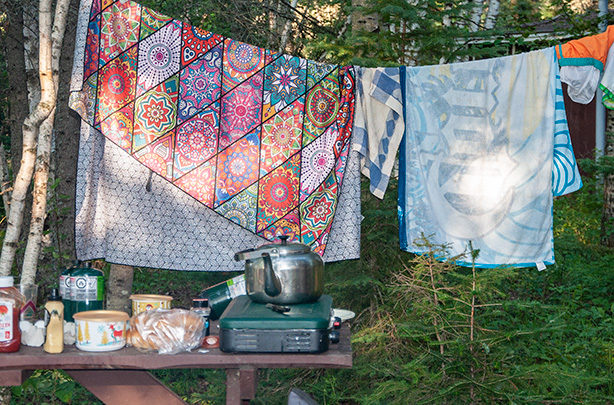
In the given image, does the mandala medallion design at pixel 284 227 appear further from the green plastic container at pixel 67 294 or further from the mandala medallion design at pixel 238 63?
the green plastic container at pixel 67 294

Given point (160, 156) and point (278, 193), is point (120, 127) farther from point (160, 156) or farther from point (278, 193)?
point (278, 193)

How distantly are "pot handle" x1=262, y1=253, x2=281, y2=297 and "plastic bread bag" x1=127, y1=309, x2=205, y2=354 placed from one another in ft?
0.92

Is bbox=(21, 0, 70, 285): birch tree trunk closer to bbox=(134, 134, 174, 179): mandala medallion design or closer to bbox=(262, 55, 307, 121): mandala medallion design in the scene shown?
bbox=(134, 134, 174, 179): mandala medallion design

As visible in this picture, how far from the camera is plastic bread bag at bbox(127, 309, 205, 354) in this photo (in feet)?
7.92

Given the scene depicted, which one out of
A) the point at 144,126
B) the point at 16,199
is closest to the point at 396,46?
the point at 144,126

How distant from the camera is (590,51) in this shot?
11.1 ft

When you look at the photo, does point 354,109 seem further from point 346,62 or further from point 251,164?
point 346,62

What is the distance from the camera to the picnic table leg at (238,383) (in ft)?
8.04

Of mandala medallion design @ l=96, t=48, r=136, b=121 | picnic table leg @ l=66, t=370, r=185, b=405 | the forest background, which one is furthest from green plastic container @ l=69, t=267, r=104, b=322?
Answer: mandala medallion design @ l=96, t=48, r=136, b=121

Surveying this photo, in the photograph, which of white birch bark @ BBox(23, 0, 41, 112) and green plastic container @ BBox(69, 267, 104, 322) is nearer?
green plastic container @ BBox(69, 267, 104, 322)

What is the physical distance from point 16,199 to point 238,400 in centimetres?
158

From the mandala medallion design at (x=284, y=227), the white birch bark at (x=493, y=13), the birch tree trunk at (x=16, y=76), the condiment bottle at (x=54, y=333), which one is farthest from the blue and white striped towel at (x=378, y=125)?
the white birch bark at (x=493, y=13)

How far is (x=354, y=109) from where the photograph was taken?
11.8ft

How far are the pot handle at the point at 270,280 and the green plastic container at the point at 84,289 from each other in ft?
2.27
